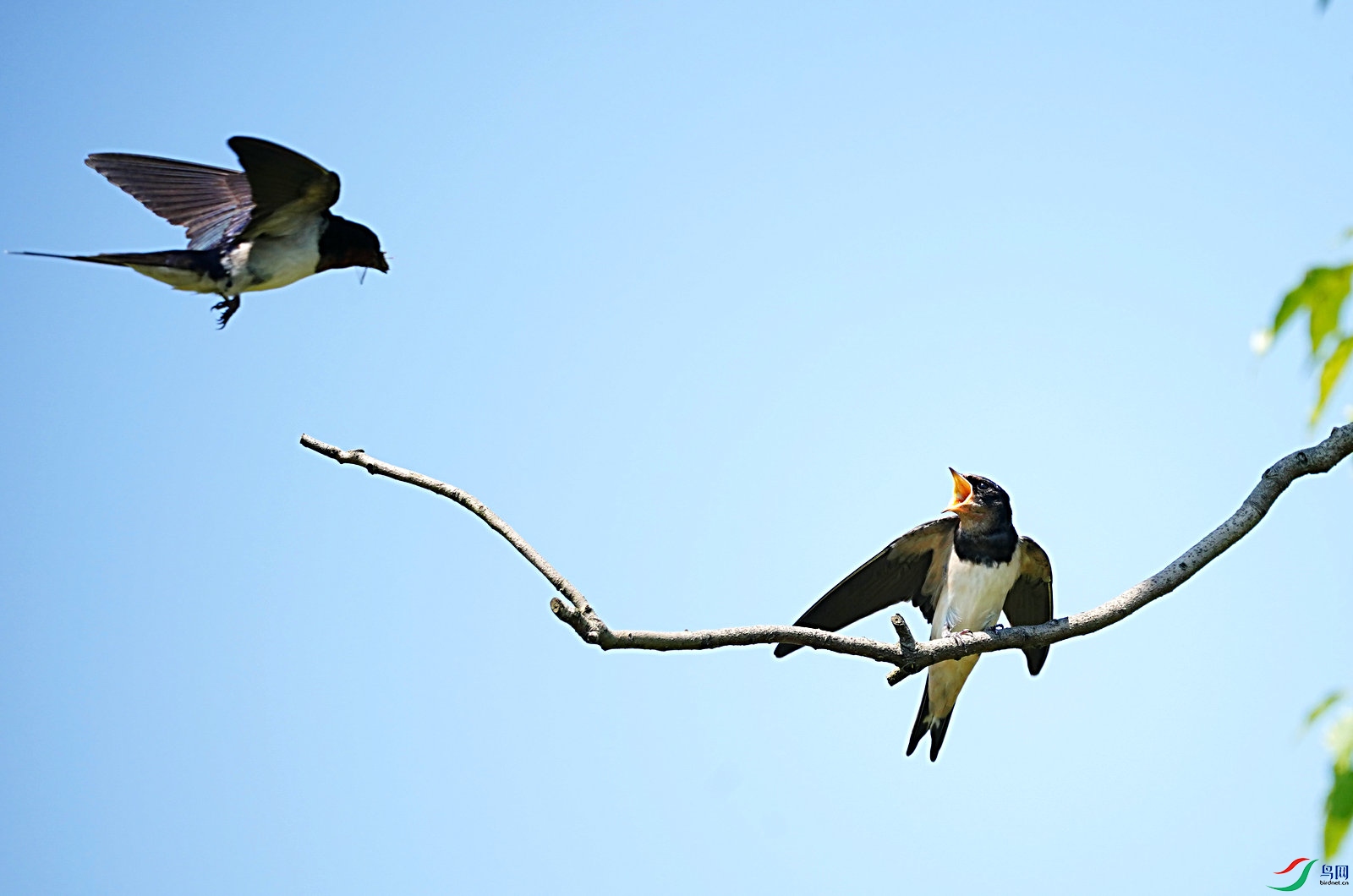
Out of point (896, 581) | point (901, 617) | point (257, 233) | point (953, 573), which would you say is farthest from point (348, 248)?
point (953, 573)

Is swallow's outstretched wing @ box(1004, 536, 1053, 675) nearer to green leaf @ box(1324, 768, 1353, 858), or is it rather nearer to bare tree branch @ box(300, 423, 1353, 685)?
bare tree branch @ box(300, 423, 1353, 685)

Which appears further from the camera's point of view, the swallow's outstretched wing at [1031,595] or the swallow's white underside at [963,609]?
the swallow's outstretched wing at [1031,595]

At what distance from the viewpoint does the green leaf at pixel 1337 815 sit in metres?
1.32

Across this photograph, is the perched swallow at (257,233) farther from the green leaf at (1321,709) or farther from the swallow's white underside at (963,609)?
the green leaf at (1321,709)

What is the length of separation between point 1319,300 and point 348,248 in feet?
16.1

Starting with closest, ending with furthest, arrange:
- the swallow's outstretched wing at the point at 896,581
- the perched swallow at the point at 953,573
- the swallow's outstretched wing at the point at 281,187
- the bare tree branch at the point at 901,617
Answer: the bare tree branch at the point at 901,617, the swallow's outstretched wing at the point at 281,187, the swallow's outstretched wing at the point at 896,581, the perched swallow at the point at 953,573

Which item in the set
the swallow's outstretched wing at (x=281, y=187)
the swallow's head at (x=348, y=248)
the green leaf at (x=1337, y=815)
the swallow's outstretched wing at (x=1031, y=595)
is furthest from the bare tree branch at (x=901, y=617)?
the swallow's outstretched wing at (x=1031, y=595)

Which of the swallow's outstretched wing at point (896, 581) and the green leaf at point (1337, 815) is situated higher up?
the swallow's outstretched wing at point (896, 581)

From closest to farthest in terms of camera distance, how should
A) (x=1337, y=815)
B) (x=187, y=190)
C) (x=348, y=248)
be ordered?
(x=1337, y=815), (x=348, y=248), (x=187, y=190)

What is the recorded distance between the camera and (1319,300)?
1520mm

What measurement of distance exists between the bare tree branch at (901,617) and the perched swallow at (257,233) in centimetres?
172

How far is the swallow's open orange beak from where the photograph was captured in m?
7.16

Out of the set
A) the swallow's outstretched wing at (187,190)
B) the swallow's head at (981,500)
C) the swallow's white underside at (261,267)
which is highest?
Result: the swallow's outstretched wing at (187,190)

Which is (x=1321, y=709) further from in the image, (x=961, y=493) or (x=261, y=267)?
(x=961, y=493)
